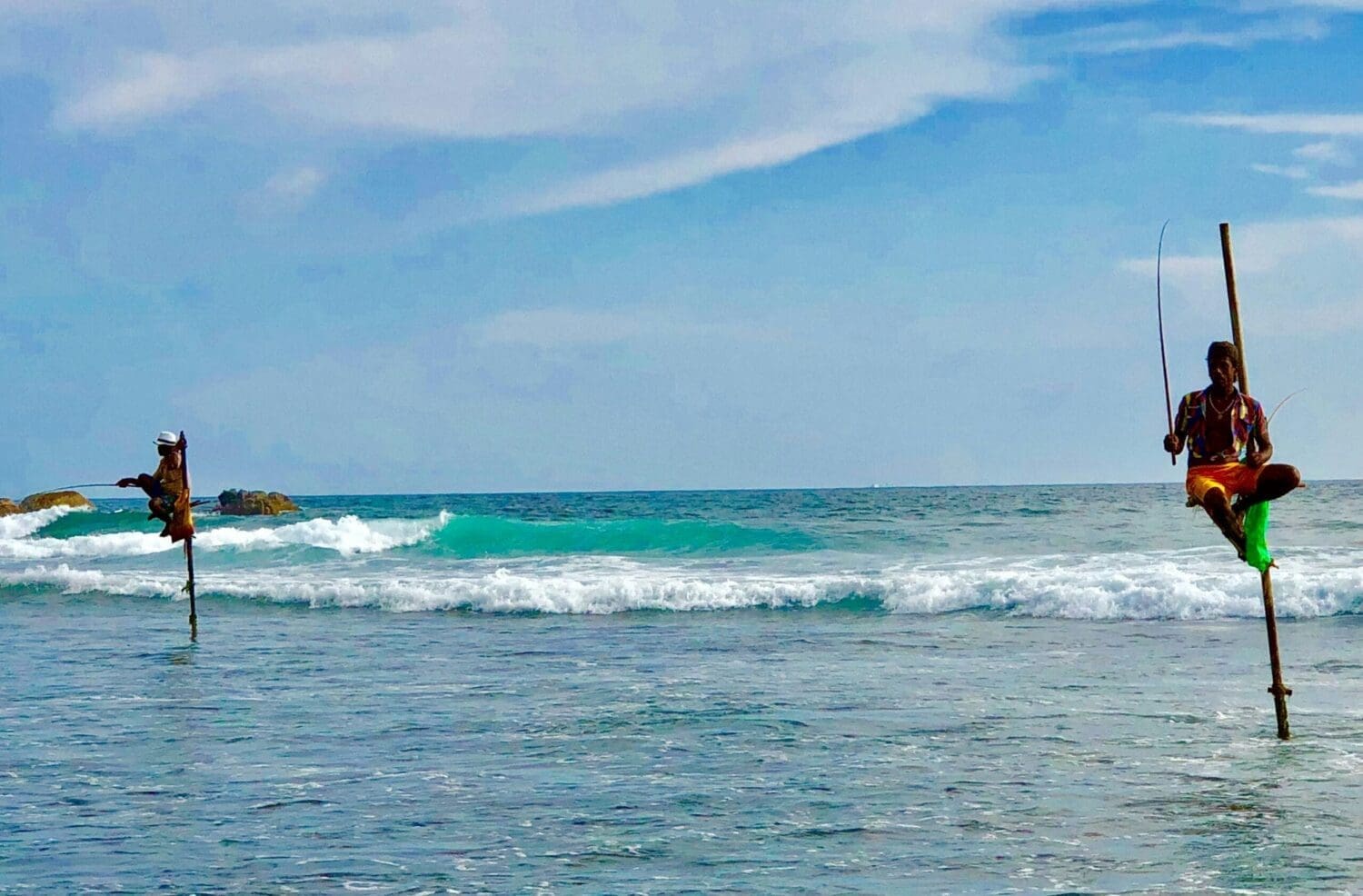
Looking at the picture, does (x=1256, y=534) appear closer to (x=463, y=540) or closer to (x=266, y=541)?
(x=266, y=541)

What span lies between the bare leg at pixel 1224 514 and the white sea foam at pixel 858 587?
10.6 m

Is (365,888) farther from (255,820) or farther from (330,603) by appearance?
(330,603)

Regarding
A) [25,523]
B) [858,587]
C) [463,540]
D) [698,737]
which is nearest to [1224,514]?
[698,737]

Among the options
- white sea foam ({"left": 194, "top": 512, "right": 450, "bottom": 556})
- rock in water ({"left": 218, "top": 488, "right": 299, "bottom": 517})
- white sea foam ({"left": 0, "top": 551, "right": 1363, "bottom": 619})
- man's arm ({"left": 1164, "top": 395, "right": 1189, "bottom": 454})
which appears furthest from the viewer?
rock in water ({"left": 218, "top": 488, "right": 299, "bottom": 517})

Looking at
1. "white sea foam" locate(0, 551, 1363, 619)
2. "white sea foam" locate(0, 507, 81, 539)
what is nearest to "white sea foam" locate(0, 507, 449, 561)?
"white sea foam" locate(0, 551, 1363, 619)

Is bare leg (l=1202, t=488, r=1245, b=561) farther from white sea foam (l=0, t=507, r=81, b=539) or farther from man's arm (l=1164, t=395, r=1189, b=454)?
white sea foam (l=0, t=507, r=81, b=539)

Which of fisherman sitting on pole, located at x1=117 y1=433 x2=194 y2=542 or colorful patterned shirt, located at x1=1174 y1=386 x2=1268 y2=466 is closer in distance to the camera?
colorful patterned shirt, located at x1=1174 y1=386 x2=1268 y2=466

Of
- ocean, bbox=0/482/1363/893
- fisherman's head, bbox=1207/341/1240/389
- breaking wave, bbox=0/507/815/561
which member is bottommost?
ocean, bbox=0/482/1363/893

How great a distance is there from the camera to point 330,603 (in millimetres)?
24328

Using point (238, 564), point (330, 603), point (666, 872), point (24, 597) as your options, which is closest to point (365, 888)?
point (666, 872)

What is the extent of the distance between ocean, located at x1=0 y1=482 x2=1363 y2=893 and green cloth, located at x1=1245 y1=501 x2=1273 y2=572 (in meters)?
1.43

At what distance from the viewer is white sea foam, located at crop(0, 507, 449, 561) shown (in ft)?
127

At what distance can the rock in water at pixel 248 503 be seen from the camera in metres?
68.8

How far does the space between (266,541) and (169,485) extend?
21365mm
